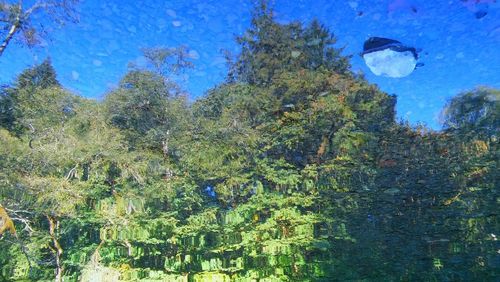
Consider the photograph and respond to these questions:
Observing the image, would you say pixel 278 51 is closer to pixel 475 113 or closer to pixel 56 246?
pixel 475 113

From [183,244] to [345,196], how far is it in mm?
3821

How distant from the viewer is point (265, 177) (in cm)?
764

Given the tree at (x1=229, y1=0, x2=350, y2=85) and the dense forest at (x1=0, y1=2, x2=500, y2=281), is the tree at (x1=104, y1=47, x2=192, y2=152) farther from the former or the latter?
the tree at (x1=229, y1=0, x2=350, y2=85)

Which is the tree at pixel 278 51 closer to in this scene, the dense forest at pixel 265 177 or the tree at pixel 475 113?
the dense forest at pixel 265 177

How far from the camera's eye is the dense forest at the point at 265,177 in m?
7.04

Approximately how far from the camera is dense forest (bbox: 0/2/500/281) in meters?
7.04

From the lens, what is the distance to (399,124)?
7.47m

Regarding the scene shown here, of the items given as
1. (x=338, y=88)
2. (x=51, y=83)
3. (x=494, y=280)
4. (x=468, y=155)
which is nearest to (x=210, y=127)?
(x=338, y=88)

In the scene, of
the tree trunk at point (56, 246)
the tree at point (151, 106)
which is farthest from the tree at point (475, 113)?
the tree trunk at point (56, 246)

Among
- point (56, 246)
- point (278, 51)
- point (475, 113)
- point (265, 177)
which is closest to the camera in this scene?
point (56, 246)

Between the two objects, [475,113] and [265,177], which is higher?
[475,113]

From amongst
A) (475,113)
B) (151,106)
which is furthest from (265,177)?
(475,113)

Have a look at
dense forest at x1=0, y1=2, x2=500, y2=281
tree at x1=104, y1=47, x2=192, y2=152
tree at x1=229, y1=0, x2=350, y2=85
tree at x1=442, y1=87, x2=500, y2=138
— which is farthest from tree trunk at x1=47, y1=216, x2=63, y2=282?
tree at x1=442, y1=87, x2=500, y2=138

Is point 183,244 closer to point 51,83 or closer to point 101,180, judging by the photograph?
→ point 101,180
